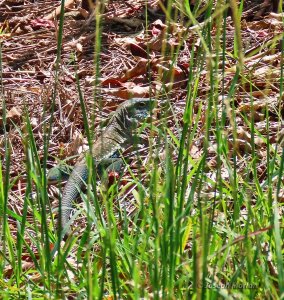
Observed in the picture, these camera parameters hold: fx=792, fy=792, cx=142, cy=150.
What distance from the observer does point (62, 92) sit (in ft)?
16.3

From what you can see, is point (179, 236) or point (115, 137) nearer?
point (179, 236)

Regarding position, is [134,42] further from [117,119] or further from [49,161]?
[49,161]

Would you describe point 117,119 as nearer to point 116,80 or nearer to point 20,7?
point 116,80

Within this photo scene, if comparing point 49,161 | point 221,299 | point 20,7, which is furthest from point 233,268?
point 20,7

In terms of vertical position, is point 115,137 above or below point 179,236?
below

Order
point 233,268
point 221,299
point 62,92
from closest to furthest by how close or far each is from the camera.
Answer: point 221,299 < point 233,268 < point 62,92

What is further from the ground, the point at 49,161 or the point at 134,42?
the point at 134,42

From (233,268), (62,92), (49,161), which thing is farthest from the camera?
(62,92)

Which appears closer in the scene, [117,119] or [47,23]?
[117,119]

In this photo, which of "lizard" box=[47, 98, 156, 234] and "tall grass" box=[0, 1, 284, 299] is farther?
"lizard" box=[47, 98, 156, 234]

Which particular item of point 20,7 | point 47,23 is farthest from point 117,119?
point 20,7

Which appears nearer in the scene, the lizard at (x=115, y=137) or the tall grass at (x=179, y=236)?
the tall grass at (x=179, y=236)

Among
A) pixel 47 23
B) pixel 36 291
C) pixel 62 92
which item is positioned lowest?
pixel 36 291

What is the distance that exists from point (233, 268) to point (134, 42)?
333 centimetres
